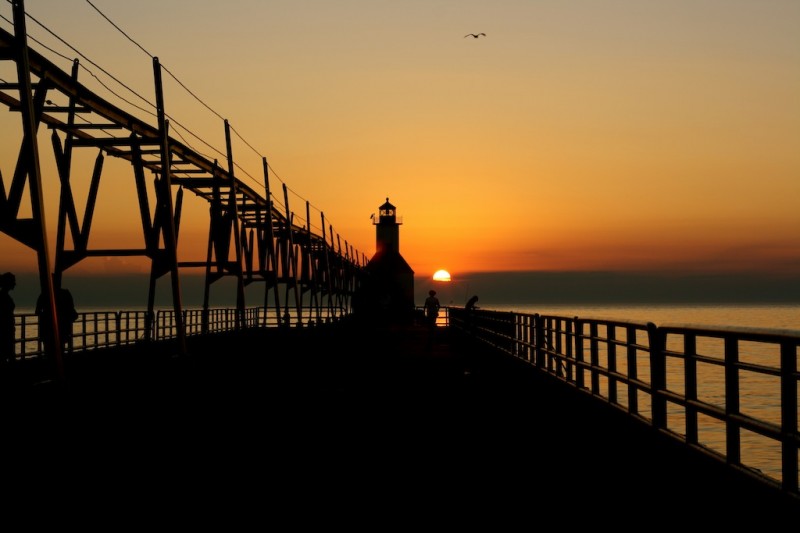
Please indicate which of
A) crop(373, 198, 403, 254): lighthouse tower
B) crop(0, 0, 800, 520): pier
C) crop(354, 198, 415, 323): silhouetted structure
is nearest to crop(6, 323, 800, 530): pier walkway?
crop(0, 0, 800, 520): pier

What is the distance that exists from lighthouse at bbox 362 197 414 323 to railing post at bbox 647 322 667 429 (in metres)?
92.2

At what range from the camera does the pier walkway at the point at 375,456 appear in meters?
7.89

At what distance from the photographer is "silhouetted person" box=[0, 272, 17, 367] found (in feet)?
60.8

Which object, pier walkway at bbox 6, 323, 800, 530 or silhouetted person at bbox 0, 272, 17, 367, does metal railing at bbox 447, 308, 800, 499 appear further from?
silhouetted person at bbox 0, 272, 17, 367

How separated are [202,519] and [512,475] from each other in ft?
11.0

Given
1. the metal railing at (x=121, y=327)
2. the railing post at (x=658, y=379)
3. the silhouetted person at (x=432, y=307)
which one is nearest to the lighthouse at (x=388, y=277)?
the metal railing at (x=121, y=327)

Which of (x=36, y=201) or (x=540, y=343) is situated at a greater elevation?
(x=36, y=201)

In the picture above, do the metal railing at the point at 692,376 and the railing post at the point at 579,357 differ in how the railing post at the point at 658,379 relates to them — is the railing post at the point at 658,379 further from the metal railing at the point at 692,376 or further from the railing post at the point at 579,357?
the railing post at the point at 579,357

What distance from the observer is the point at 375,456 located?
11.2 meters

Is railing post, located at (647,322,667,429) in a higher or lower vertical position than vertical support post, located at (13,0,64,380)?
lower

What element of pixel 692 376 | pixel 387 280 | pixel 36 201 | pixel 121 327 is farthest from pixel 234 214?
pixel 387 280

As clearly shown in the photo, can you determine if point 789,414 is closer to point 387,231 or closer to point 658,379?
point 658,379

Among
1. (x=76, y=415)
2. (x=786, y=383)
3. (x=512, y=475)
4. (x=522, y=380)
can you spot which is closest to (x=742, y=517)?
(x=786, y=383)

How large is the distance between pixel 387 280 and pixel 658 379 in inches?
4136
